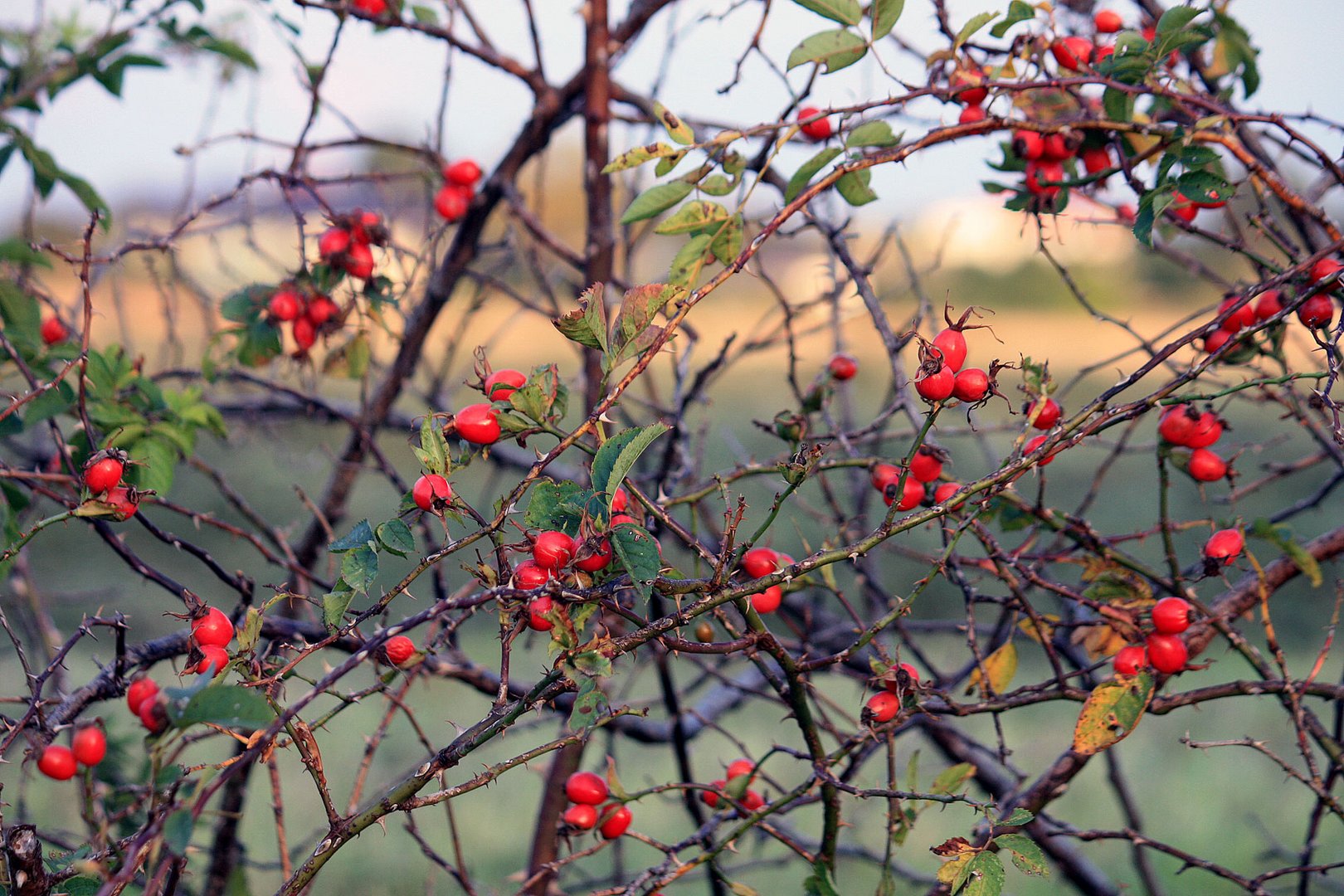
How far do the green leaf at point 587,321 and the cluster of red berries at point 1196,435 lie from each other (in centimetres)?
42

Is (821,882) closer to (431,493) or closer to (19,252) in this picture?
(431,493)

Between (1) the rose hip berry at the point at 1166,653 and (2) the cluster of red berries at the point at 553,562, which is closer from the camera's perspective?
(2) the cluster of red berries at the point at 553,562

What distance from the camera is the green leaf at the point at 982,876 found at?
540 millimetres

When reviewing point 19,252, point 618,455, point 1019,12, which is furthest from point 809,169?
point 19,252

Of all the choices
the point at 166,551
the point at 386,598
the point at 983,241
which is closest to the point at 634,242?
the point at 386,598

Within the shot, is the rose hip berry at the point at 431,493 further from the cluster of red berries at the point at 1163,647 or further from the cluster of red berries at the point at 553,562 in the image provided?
the cluster of red berries at the point at 1163,647

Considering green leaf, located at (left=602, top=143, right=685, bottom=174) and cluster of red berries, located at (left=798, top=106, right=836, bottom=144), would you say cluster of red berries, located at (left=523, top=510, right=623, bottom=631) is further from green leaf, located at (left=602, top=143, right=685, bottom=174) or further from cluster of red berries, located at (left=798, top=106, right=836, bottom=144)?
cluster of red berries, located at (left=798, top=106, right=836, bottom=144)

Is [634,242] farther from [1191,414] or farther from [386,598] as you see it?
[386,598]

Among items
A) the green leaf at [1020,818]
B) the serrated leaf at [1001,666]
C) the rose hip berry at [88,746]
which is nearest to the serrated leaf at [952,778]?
the serrated leaf at [1001,666]

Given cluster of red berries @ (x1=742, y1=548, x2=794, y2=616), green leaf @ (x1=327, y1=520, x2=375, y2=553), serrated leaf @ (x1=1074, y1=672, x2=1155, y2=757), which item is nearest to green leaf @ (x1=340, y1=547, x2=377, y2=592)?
green leaf @ (x1=327, y1=520, x2=375, y2=553)

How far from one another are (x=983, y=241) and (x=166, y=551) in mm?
3055

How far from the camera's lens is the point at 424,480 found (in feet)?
1.63

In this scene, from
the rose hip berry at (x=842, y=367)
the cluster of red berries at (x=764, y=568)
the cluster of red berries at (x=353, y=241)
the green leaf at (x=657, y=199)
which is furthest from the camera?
the cluster of red berries at (x=353, y=241)

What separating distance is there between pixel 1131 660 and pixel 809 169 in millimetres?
378
